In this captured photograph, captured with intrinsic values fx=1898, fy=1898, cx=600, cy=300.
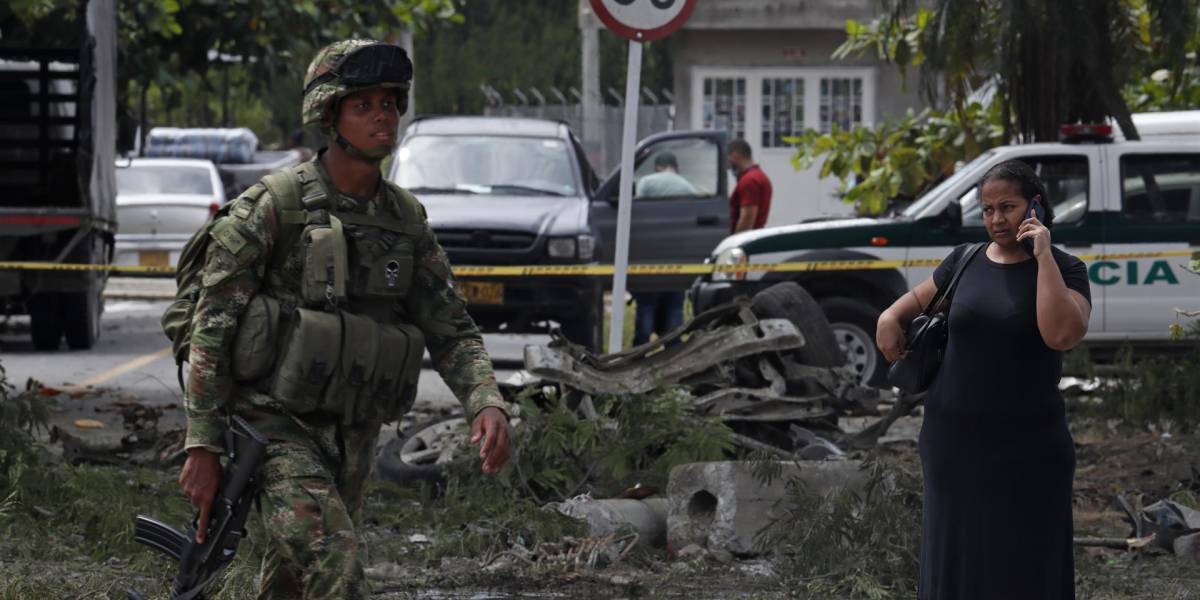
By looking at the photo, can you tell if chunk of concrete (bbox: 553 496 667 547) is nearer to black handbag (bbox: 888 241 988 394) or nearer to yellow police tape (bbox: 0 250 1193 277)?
black handbag (bbox: 888 241 988 394)

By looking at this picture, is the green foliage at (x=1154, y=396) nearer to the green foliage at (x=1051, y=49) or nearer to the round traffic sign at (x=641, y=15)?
the green foliage at (x=1051, y=49)

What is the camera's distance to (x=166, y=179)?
25734 millimetres

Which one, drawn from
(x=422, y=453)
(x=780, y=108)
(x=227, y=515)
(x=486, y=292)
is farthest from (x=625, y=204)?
(x=780, y=108)

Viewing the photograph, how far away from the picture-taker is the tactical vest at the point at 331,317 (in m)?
4.18

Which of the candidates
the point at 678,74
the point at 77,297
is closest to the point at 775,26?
the point at 678,74

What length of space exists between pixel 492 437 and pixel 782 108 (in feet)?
84.1

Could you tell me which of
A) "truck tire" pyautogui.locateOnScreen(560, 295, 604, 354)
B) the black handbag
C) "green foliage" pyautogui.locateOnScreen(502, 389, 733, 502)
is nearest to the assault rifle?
the black handbag

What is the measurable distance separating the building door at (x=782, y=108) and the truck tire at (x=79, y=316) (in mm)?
15278

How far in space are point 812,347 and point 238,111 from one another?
42656 mm

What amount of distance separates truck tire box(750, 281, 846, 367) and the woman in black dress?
172 inches

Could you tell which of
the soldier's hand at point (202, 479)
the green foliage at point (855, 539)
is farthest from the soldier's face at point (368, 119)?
the green foliage at point (855, 539)

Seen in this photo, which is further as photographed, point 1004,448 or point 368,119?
point 1004,448

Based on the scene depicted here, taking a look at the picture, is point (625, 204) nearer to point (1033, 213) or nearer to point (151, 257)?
point (1033, 213)

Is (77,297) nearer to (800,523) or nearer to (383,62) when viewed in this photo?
(800,523)
